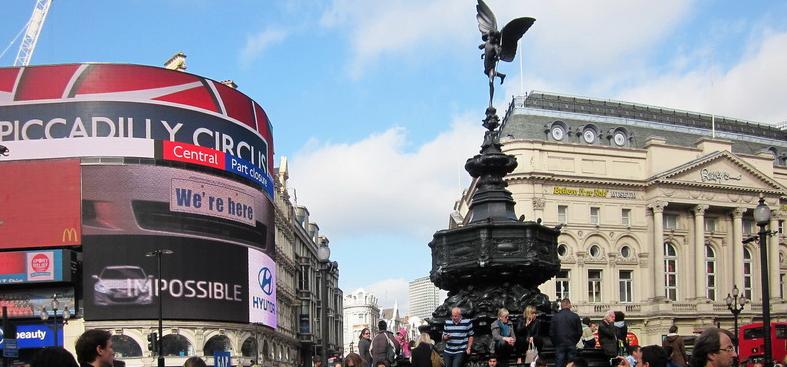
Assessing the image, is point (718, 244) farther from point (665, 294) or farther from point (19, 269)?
point (19, 269)

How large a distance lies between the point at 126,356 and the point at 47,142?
1460 cm

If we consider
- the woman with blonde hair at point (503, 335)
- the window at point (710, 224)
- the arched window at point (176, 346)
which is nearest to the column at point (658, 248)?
the window at point (710, 224)

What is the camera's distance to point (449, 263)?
50.4 feet

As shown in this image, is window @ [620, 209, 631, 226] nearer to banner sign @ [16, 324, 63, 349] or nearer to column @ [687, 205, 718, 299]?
column @ [687, 205, 718, 299]

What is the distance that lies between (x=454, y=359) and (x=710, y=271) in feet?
230

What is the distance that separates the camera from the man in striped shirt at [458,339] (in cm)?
1417

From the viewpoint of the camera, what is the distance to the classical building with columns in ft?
241

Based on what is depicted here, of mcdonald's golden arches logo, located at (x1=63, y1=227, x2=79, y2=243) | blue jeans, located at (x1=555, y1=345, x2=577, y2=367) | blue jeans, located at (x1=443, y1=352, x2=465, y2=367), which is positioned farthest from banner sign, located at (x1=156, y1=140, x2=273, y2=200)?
blue jeans, located at (x1=555, y1=345, x2=577, y2=367)

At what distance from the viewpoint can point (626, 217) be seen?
252 feet

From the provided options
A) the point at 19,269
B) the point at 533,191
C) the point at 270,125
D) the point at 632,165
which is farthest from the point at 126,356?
the point at 632,165

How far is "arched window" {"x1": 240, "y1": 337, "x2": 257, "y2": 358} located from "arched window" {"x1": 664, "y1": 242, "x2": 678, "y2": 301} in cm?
3171

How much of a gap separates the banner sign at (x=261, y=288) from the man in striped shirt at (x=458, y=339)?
56.1 m

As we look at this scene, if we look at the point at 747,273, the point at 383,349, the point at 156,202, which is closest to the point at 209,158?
the point at 156,202

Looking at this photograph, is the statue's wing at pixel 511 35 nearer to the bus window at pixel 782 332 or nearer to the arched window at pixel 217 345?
the bus window at pixel 782 332
